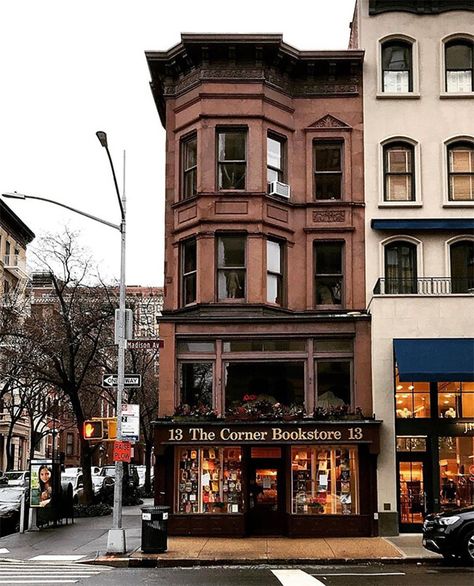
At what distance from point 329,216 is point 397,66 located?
5283mm

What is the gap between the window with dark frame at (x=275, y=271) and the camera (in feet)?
85.9

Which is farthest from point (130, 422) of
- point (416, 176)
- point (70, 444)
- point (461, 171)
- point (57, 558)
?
point (70, 444)

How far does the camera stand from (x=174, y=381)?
25.2m

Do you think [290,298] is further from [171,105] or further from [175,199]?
[171,105]

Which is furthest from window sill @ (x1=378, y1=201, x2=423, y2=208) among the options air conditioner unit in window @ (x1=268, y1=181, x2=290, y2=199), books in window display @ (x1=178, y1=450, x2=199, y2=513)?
books in window display @ (x1=178, y1=450, x2=199, y2=513)

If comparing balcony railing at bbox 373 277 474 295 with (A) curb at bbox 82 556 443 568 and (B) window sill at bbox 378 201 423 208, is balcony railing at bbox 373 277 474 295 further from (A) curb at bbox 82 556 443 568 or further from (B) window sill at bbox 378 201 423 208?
(A) curb at bbox 82 556 443 568

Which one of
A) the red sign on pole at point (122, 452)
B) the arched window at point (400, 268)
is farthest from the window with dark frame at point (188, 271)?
the red sign on pole at point (122, 452)

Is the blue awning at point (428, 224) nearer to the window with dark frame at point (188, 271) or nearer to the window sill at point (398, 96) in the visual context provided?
the window sill at point (398, 96)

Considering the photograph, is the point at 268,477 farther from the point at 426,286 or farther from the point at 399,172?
the point at 399,172

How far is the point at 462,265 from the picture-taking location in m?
26.3

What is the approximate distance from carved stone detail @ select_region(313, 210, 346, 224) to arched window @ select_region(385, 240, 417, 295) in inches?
64.8

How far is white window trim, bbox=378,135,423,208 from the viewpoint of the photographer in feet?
86.3

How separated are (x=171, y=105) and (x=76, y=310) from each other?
38.4 ft

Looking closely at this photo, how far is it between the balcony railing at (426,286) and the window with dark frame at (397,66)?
6039 mm
